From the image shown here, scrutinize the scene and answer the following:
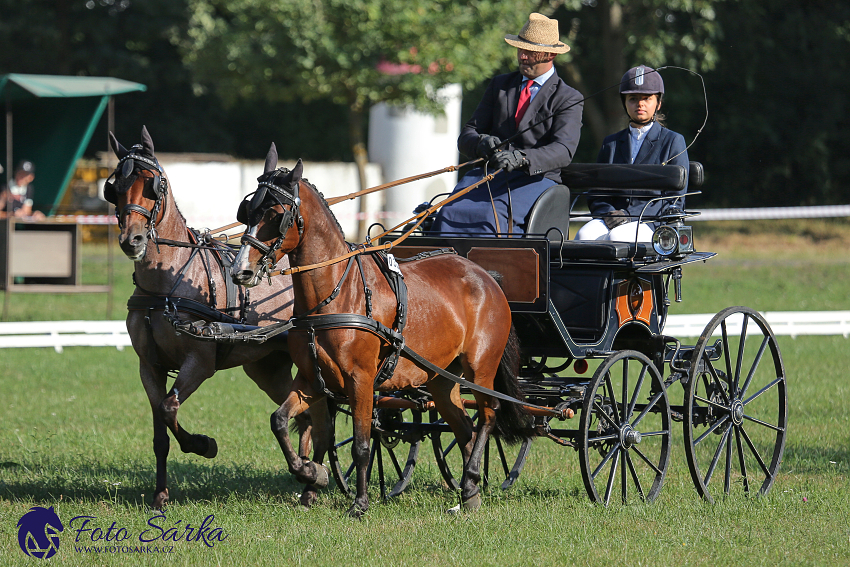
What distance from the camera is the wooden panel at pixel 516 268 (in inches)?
244

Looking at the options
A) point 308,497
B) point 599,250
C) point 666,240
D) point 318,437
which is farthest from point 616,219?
point 308,497

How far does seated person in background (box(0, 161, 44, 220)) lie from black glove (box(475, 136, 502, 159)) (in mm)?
12351

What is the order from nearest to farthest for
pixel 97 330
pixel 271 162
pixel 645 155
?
pixel 271 162, pixel 645 155, pixel 97 330

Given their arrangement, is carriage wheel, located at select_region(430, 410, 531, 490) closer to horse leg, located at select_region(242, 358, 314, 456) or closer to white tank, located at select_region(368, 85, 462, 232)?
horse leg, located at select_region(242, 358, 314, 456)

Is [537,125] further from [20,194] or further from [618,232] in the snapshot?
[20,194]

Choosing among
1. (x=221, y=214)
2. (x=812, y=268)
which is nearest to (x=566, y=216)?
(x=812, y=268)

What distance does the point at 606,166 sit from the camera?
689cm

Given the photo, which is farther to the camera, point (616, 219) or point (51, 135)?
point (51, 135)

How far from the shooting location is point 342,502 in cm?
647

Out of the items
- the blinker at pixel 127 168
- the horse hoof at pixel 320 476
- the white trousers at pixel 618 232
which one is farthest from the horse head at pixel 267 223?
the white trousers at pixel 618 232

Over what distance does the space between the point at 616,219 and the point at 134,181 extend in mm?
3086

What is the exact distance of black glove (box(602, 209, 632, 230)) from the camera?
6938 millimetres

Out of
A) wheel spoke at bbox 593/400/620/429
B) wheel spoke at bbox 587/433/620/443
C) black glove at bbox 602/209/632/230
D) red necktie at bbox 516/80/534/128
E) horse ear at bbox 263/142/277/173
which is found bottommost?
wheel spoke at bbox 587/433/620/443

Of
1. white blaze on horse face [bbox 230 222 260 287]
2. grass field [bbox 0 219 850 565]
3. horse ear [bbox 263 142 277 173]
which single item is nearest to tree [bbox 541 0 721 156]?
grass field [bbox 0 219 850 565]
